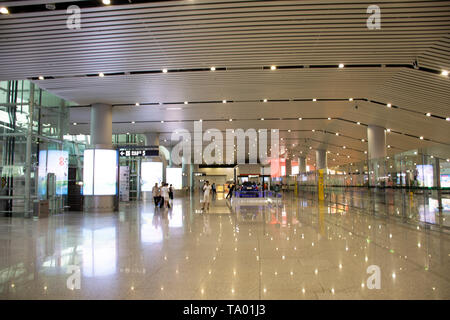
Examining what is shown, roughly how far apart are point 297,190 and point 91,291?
37.6 metres

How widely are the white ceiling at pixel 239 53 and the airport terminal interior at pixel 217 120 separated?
0.06m

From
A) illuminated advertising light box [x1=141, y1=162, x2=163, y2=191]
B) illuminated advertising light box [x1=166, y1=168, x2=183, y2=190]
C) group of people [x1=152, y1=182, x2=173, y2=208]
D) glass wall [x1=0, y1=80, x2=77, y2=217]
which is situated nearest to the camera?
glass wall [x1=0, y1=80, x2=77, y2=217]

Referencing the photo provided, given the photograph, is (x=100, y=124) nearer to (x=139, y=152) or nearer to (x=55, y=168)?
(x=55, y=168)

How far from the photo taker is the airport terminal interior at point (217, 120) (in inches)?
201

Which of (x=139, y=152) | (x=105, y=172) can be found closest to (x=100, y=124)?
(x=105, y=172)

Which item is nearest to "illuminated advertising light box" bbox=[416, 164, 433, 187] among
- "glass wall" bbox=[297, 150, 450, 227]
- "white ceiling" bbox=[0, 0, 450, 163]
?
"glass wall" bbox=[297, 150, 450, 227]

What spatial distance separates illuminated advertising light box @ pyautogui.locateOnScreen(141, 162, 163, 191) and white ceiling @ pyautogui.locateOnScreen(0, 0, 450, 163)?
24.8ft

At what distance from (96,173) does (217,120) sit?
30.4 ft

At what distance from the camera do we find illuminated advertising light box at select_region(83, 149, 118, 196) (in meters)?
17.7

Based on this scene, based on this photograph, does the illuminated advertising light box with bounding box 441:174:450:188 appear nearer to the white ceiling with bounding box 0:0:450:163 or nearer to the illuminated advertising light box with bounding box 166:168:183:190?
the white ceiling with bounding box 0:0:450:163

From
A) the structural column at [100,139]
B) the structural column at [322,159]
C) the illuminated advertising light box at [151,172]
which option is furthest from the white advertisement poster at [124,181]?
the structural column at [322,159]

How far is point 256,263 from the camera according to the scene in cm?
576
